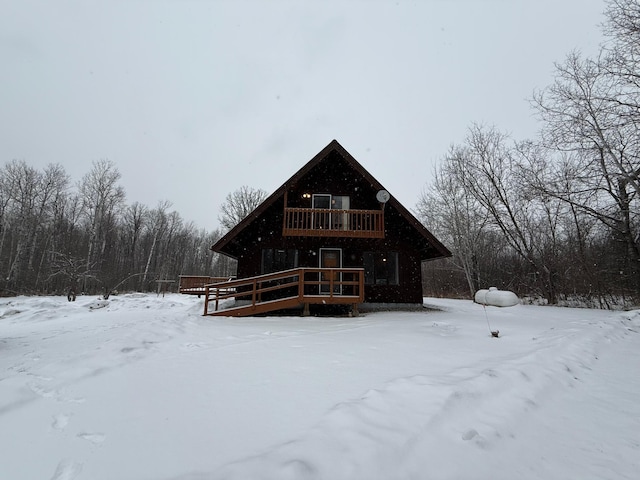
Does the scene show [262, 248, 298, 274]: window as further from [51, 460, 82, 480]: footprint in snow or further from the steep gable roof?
[51, 460, 82, 480]: footprint in snow

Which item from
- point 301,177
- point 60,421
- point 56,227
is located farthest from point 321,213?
point 56,227

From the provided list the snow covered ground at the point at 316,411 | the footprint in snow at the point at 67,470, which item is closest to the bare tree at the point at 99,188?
the snow covered ground at the point at 316,411

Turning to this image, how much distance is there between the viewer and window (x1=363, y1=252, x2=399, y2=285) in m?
12.5

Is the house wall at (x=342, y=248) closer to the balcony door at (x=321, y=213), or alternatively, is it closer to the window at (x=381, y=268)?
the window at (x=381, y=268)

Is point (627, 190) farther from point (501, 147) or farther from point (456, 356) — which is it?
point (456, 356)

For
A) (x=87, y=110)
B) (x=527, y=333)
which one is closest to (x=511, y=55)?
(x=527, y=333)

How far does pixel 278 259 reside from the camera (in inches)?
492

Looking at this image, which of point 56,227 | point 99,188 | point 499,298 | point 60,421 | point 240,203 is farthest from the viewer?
point 240,203

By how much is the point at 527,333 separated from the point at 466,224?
50.4 ft

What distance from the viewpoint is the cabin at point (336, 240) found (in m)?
11.7

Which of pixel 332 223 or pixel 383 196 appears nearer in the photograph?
pixel 383 196

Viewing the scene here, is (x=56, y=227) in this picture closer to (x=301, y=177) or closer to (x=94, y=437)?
(x=301, y=177)

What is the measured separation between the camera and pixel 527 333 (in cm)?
666

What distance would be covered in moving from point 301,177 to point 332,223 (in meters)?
2.47
